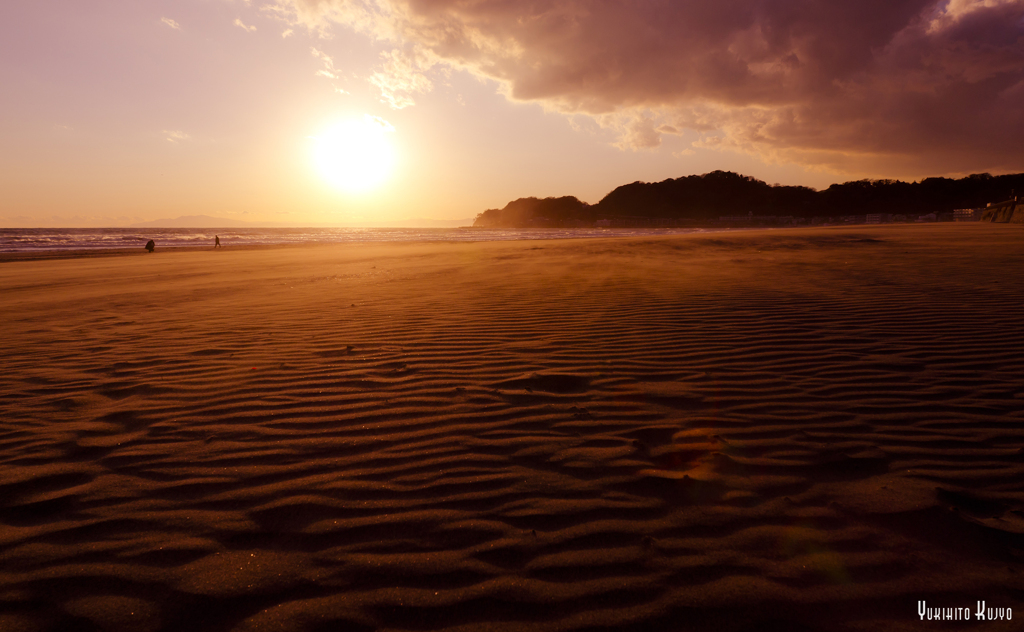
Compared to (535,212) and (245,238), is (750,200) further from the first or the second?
(245,238)

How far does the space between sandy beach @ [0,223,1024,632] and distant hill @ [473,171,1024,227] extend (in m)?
95.7

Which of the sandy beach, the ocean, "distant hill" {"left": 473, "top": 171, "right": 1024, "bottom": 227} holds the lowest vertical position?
the sandy beach

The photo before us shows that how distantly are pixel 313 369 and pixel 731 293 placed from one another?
6.41 metres

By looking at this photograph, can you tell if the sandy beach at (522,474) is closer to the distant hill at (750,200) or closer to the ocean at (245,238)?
the ocean at (245,238)

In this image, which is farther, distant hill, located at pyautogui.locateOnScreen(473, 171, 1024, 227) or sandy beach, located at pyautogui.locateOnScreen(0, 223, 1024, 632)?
distant hill, located at pyautogui.locateOnScreen(473, 171, 1024, 227)

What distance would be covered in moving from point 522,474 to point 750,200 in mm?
127801

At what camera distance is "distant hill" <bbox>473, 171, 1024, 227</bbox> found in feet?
287

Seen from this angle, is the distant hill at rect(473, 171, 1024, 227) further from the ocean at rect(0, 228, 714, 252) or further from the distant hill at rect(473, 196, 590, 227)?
the ocean at rect(0, 228, 714, 252)

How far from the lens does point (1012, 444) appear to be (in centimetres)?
289

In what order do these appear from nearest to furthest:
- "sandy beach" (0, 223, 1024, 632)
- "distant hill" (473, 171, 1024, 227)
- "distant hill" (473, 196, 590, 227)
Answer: "sandy beach" (0, 223, 1024, 632), "distant hill" (473, 171, 1024, 227), "distant hill" (473, 196, 590, 227)

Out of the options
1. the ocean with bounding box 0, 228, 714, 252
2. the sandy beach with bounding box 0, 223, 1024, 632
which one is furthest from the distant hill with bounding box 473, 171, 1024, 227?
the sandy beach with bounding box 0, 223, 1024, 632

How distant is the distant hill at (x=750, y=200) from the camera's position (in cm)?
8744

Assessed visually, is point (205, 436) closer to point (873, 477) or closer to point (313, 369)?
point (313, 369)

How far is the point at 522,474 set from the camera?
8.92 feet
